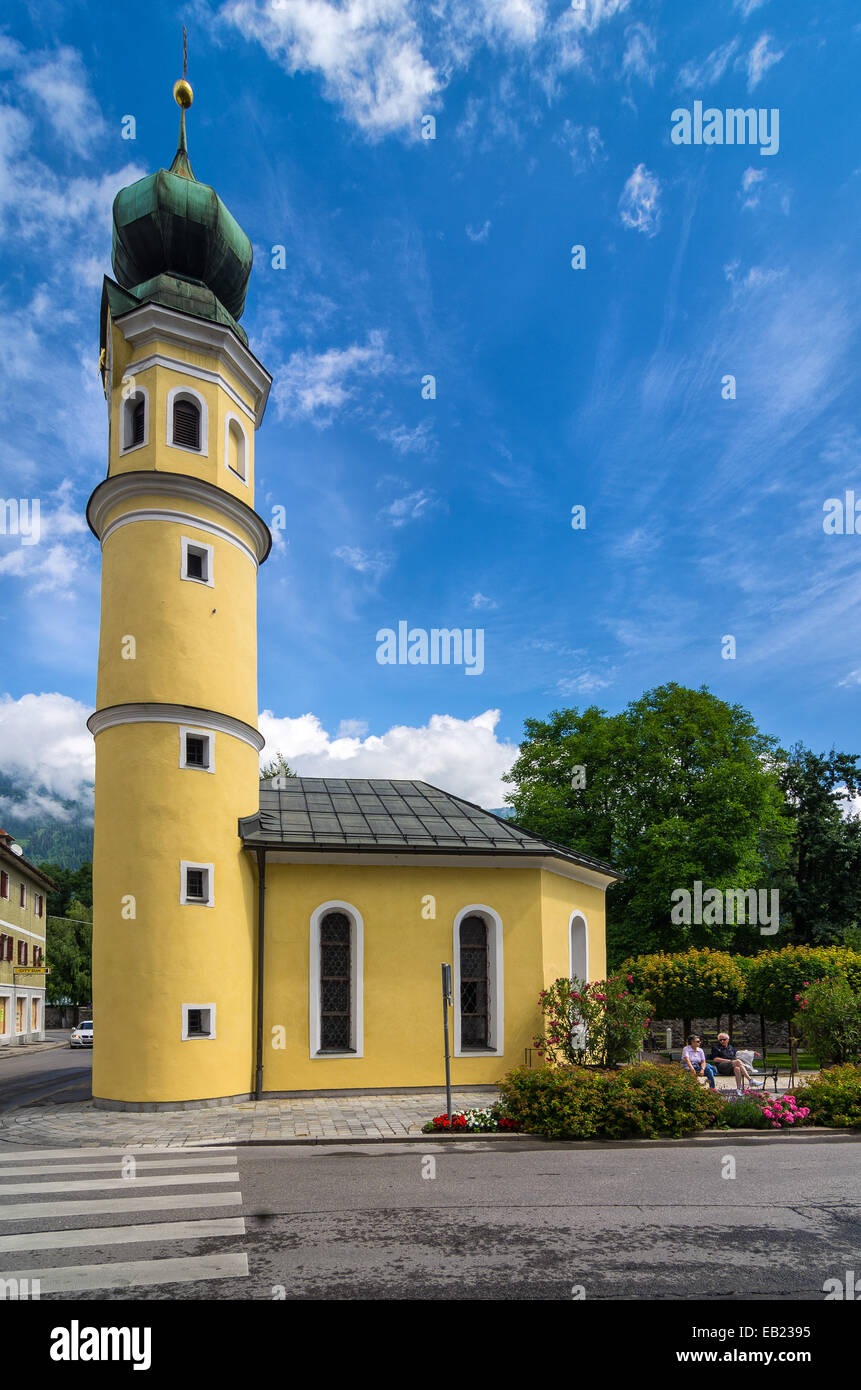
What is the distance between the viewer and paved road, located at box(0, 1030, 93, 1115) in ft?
61.4

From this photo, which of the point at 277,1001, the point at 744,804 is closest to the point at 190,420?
the point at 277,1001

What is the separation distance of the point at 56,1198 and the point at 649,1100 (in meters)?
7.95

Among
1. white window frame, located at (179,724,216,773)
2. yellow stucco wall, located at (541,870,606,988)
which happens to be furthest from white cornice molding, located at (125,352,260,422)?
yellow stucco wall, located at (541,870,606,988)

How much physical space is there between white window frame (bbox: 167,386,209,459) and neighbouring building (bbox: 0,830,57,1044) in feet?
89.5

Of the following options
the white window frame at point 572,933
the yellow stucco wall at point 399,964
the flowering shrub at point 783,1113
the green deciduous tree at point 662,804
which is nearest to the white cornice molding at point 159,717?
the yellow stucco wall at point 399,964

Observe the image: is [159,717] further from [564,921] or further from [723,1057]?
[723,1057]

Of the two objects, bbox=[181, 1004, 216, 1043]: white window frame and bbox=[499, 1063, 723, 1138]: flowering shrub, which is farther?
bbox=[181, 1004, 216, 1043]: white window frame

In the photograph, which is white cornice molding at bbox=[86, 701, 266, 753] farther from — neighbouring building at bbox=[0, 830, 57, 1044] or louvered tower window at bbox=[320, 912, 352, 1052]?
neighbouring building at bbox=[0, 830, 57, 1044]

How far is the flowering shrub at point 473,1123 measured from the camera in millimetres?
A: 13508

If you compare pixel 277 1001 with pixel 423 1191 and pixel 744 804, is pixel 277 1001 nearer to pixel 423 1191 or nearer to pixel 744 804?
pixel 423 1191

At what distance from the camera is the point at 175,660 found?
1731 cm

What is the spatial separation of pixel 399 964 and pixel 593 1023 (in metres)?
3.83

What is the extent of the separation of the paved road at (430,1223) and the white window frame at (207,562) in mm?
9866

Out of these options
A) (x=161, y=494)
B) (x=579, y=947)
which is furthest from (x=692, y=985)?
(x=161, y=494)
